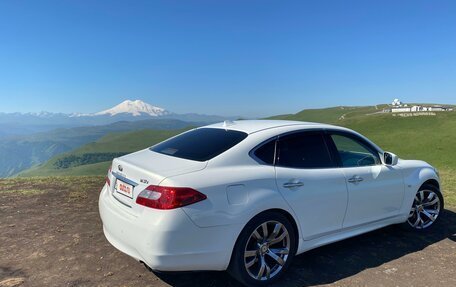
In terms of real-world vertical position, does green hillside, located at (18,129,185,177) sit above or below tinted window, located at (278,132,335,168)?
below

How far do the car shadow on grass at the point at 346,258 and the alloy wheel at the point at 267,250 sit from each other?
22 centimetres

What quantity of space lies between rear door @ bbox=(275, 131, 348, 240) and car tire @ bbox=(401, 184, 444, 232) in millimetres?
1822

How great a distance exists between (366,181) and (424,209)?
171 centimetres

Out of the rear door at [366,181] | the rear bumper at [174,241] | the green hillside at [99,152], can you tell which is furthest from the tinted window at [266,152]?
the green hillside at [99,152]

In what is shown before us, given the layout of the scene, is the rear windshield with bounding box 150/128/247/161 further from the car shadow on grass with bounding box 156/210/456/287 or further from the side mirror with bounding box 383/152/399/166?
the side mirror with bounding box 383/152/399/166

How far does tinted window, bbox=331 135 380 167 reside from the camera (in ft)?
15.9

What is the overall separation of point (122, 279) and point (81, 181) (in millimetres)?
6364

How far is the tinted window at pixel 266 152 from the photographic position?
407cm

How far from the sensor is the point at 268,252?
12.9 feet

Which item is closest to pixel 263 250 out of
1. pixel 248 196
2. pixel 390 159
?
pixel 248 196

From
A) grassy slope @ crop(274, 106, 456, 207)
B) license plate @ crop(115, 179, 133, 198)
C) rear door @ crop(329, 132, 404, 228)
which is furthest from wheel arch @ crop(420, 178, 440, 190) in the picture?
license plate @ crop(115, 179, 133, 198)

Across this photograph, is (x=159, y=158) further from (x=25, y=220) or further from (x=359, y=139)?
(x=25, y=220)

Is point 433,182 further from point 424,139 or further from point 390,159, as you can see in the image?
point 424,139

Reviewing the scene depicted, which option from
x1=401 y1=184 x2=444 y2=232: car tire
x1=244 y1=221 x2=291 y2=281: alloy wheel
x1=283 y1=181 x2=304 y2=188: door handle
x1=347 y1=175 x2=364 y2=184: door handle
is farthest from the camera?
x1=401 y1=184 x2=444 y2=232: car tire
